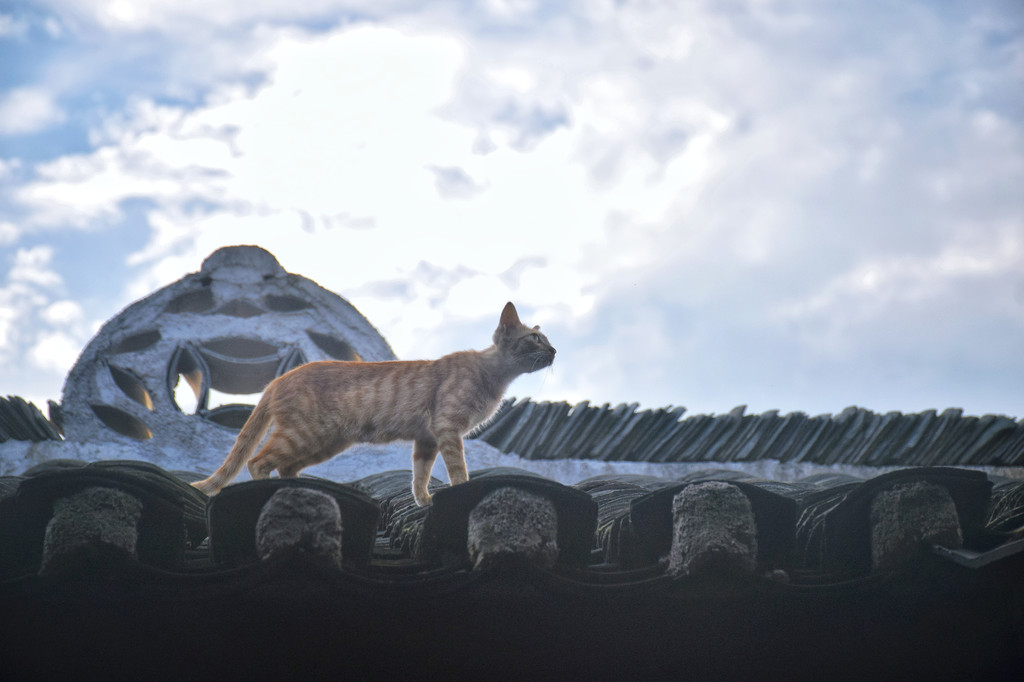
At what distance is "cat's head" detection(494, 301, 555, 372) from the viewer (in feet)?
20.2

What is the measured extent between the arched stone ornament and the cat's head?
2.13m

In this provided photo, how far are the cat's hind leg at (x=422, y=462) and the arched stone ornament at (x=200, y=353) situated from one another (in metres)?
2.28

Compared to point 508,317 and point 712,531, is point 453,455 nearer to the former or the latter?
point 508,317

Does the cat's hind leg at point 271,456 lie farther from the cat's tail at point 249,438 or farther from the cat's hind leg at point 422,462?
the cat's hind leg at point 422,462

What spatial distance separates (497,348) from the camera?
6.32 meters

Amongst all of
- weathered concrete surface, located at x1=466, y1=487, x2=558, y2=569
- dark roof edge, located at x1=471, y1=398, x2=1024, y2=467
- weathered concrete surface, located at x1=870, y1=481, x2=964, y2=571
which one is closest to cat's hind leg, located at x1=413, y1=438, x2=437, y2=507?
dark roof edge, located at x1=471, y1=398, x2=1024, y2=467

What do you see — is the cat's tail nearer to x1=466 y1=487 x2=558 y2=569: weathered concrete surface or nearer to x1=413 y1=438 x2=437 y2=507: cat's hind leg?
x1=413 y1=438 x2=437 y2=507: cat's hind leg

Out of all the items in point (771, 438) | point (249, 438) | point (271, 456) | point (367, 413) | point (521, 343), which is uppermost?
point (521, 343)

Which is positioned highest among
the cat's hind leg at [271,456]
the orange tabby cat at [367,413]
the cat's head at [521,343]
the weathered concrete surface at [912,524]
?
the cat's head at [521,343]

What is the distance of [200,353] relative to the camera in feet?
26.0

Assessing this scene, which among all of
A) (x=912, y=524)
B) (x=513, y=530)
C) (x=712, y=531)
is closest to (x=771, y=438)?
(x=912, y=524)

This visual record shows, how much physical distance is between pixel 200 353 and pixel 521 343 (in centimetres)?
318

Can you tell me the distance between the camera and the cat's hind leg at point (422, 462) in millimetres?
5417

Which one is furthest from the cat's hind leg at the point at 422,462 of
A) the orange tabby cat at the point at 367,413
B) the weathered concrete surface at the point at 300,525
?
the weathered concrete surface at the point at 300,525
